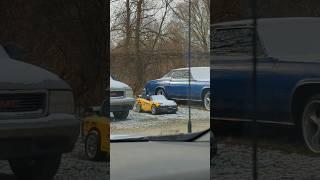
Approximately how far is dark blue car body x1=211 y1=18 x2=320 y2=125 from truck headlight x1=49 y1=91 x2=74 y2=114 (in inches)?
50.5

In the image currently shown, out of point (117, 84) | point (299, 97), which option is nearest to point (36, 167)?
point (299, 97)

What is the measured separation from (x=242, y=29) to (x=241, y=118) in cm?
78

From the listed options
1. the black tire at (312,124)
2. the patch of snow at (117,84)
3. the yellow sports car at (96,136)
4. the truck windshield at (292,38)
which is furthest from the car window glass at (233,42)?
the patch of snow at (117,84)

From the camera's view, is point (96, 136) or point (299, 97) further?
point (96, 136)

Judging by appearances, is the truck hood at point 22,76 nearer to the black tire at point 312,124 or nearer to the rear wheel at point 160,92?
the black tire at point 312,124

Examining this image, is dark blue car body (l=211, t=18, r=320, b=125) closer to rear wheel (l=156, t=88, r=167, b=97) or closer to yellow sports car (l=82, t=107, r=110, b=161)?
yellow sports car (l=82, t=107, r=110, b=161)

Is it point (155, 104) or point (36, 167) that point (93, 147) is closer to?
point (36, 167)

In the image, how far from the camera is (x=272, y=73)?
486cm

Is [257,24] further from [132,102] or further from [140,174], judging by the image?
[132,102]

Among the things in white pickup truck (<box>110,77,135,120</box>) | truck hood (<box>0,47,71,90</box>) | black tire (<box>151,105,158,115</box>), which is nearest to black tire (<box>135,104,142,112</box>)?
white pickup truck (<box>110,77,135,120</box>)

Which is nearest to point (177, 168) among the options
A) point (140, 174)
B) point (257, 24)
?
point (140, 174)

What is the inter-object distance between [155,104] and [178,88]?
1.71ft

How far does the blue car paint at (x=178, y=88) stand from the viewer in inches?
402

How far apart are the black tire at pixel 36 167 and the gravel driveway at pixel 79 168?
0.06 m
